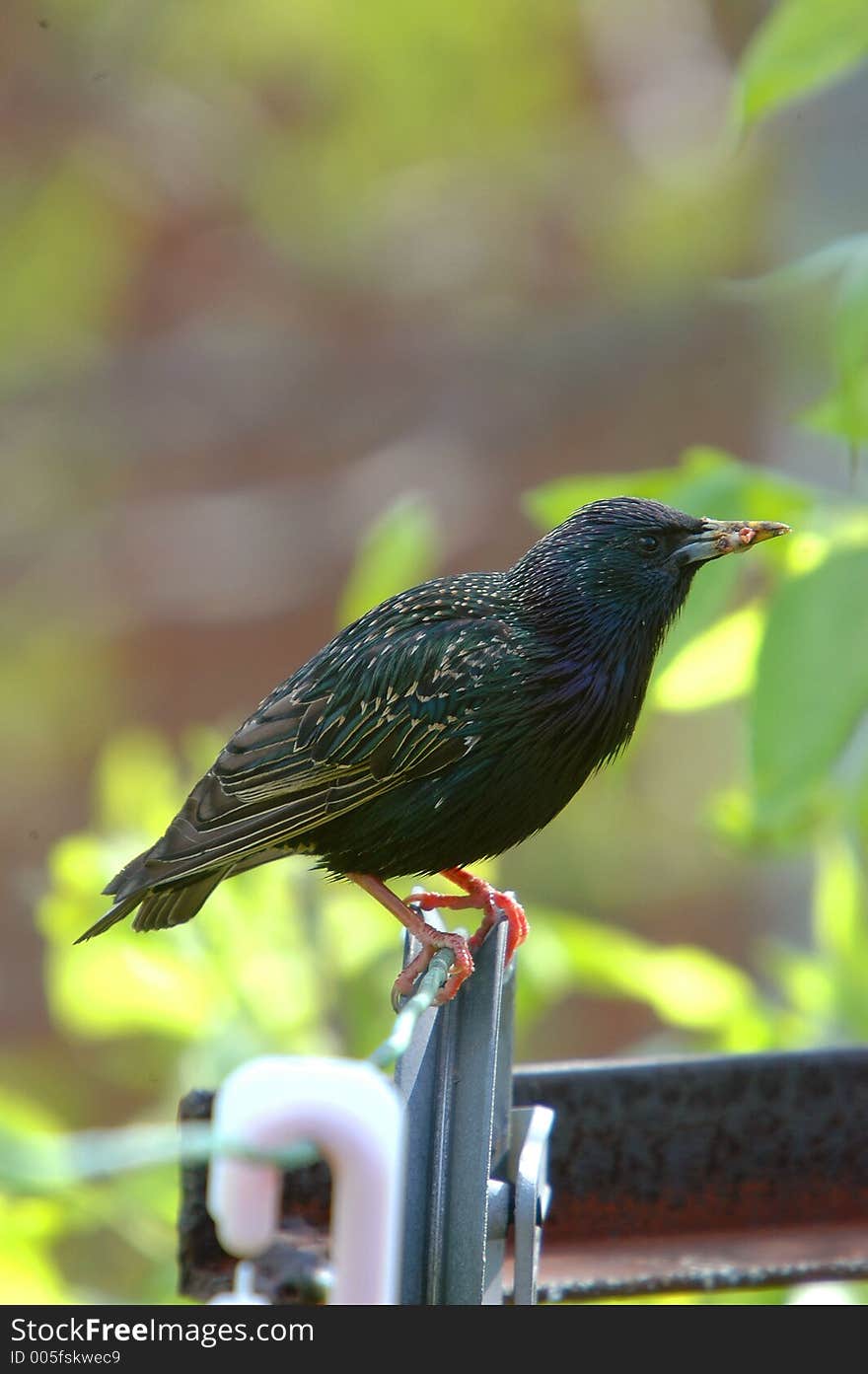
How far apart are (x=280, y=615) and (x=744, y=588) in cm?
262

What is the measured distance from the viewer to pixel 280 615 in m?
6.77

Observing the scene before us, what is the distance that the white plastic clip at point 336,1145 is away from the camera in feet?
2.52

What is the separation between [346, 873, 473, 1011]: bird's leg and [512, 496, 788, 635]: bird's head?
0.37 meters

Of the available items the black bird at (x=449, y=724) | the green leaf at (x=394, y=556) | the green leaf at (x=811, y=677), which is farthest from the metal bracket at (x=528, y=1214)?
the green leaf at (x=394, y=556)

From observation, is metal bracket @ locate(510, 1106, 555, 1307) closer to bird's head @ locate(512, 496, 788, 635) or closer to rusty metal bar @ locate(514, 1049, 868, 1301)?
rusty metal bar @ locate(514, 1049, 868, 1301)

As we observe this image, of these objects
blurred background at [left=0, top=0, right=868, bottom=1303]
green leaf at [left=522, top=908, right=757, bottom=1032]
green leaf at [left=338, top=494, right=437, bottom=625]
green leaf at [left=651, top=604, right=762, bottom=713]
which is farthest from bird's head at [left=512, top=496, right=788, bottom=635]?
blurred background at [left=0, top=0, right=868, bottom=1303]

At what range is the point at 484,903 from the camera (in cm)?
191

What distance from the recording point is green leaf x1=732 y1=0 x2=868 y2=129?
1.75 metres

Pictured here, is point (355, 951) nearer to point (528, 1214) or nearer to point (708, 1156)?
point (708, 1156)

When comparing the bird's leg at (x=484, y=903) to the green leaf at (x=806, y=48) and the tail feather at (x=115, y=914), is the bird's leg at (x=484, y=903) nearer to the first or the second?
the tail feather at (x=115, y=914)

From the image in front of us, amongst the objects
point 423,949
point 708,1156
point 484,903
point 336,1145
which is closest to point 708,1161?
point 708,1156

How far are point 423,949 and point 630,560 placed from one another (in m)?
0.47
